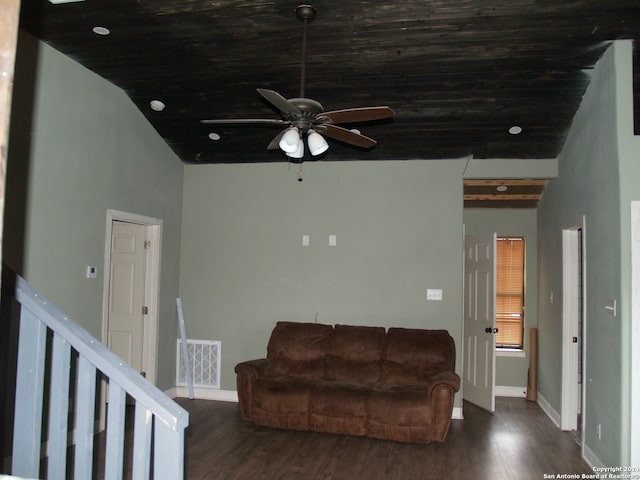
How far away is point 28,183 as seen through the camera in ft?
12.1

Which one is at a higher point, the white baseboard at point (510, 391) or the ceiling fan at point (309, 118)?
the ceiling fan at point (309, 118)

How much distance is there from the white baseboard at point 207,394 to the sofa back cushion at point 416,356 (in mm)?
1869

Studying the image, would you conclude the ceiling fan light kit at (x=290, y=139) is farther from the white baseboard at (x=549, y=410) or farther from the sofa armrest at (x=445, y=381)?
the white baseboard at (x=549, y=410)

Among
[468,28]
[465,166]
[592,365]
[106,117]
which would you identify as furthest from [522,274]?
[106,117]

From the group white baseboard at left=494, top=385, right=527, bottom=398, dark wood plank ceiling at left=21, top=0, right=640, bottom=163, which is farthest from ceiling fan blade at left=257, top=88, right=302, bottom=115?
white baseboard at left=494, top=385, right=527, bottom=398

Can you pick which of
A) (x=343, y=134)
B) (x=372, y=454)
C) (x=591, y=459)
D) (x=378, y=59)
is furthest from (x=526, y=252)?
(x=343, y=134)

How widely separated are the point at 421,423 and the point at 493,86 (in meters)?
3.01

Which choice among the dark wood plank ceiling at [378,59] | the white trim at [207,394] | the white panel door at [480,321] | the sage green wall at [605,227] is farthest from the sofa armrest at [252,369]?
the sage green wall at [605,227]

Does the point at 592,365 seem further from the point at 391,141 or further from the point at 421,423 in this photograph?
the point at 391,141

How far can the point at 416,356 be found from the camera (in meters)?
4.93

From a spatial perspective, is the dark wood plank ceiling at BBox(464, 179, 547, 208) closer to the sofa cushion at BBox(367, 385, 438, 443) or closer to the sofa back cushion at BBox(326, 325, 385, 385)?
the sofa back cushion at BBox(326, 325, 385, 385)

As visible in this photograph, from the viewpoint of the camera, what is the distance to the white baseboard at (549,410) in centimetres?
512

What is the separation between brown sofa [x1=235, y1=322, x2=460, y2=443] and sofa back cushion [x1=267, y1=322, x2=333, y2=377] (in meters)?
0.01

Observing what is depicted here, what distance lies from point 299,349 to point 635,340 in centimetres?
305
